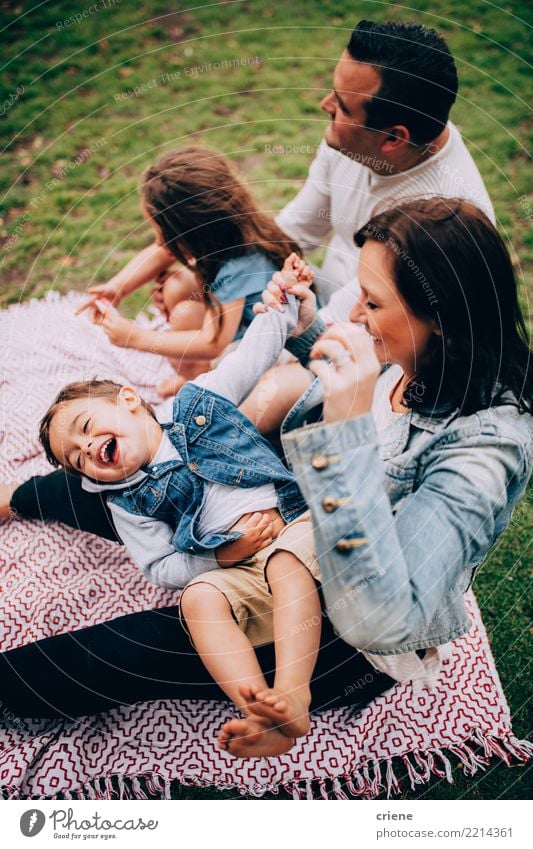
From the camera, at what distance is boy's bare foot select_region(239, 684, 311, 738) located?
95cm

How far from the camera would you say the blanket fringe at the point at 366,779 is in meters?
1.20

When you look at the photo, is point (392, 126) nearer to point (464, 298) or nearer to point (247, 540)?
point (464, 298)

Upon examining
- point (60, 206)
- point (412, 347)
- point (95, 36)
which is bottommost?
point (412, 347)

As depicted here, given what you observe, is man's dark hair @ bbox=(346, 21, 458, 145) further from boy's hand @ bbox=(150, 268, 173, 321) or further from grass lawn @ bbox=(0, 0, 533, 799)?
grass lawn @ bbox=(0, 0, 533, 799)

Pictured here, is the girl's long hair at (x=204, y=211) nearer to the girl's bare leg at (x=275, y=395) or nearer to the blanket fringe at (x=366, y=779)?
the girl's bare leg at (x=275, y=395)

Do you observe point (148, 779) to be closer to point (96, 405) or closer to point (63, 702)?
point (63, 702)

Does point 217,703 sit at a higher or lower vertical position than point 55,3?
lower

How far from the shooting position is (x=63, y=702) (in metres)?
1.20

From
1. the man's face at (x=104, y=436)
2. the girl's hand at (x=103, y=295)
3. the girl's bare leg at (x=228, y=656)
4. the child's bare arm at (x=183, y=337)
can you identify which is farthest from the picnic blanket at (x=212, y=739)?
the girl's hand at (x=103, y=295)

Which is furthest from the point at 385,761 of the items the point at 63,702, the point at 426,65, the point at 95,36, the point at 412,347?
the point at 95,36

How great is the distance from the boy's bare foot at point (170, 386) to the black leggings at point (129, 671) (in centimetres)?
64

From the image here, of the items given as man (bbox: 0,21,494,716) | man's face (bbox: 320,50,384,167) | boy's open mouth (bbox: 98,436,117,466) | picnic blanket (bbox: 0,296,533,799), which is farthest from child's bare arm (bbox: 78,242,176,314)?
picnic blanket (bbox: 0,296,533,799)
